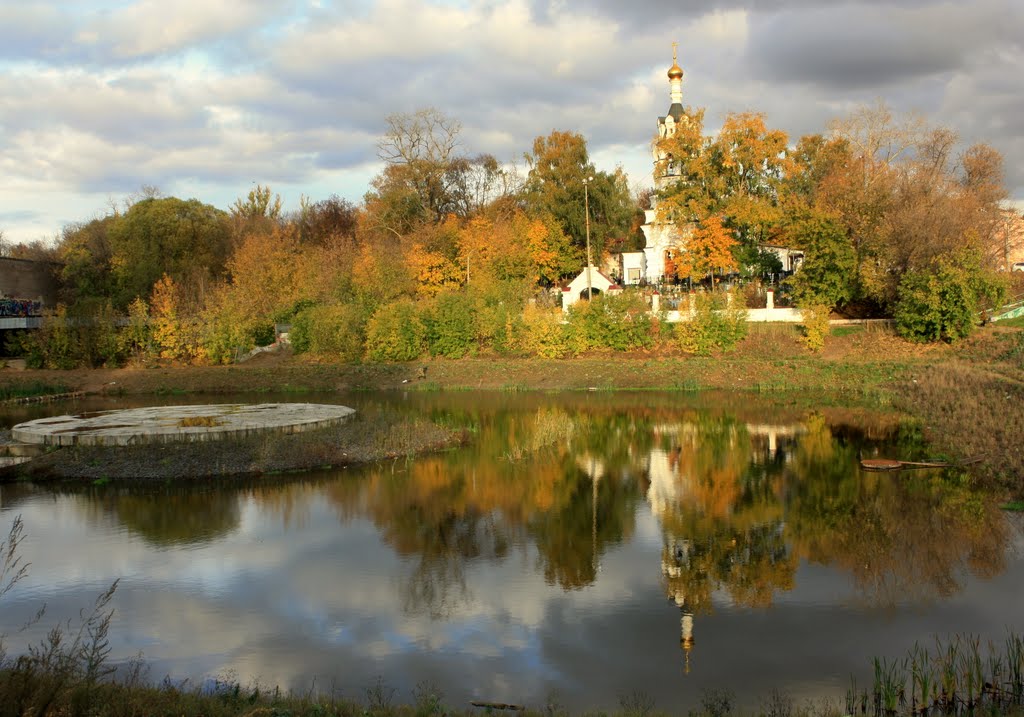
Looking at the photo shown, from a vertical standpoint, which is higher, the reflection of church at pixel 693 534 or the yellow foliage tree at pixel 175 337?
the yellow foliage tree at pixel 175 337

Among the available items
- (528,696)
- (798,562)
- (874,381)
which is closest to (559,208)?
(874,381)

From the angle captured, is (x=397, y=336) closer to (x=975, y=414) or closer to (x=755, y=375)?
(x=755, y=375)

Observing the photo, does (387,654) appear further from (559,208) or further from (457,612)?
(559,208)

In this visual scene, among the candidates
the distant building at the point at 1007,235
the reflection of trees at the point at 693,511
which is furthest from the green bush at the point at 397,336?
the distant building at the point at 1007,235

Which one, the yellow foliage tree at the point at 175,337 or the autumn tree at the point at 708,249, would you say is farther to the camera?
the yellow foliage tree at the point at 175,337

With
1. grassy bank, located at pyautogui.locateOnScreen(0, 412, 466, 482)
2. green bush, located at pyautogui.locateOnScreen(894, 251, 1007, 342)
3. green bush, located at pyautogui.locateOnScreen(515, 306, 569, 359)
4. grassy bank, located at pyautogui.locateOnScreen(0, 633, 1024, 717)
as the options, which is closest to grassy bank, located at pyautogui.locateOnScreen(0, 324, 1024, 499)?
green bush, located at pyautogui.locateOnScreen(894, 251, 1007, 342)

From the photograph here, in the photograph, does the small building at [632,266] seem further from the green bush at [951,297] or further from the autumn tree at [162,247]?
the autumn tree at [162,247]

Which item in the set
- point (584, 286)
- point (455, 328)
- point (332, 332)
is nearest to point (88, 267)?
point (332, 332)

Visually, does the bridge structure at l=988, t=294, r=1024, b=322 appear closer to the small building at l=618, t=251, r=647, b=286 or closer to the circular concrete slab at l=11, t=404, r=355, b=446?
the small building at l=618, t=251, r=647, b=286

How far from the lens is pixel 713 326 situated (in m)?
41.6

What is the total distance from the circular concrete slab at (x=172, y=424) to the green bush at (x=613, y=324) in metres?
18.0

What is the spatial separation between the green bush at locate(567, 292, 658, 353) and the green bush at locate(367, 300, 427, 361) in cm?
879

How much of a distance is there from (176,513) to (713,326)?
3030 centimetres

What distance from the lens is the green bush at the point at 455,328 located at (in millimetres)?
45906
